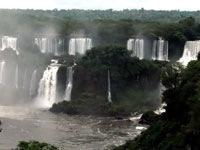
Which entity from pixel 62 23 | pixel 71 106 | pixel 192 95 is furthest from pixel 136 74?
pixel 192 95

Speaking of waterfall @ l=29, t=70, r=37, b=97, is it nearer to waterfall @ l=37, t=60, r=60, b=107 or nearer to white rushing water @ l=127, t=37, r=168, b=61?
waterfall @ l=37, t=60, r=60, b=107

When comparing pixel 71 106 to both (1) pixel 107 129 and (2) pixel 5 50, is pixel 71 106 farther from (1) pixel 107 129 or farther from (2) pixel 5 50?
(2) pixel 5 50

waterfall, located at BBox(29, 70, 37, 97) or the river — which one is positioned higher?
waterfall, located at BBox(29, 70, 37, 97)

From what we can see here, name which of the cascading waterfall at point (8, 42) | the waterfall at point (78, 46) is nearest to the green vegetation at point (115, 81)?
the waterfall at point (78, 46)

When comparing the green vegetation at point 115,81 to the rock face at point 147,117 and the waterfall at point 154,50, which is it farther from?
the waterfall at point 154,50

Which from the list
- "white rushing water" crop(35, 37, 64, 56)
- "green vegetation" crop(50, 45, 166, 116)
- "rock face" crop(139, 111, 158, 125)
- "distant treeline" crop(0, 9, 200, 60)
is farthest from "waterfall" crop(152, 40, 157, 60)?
"rock face" crop(139, 111, 158, 125)

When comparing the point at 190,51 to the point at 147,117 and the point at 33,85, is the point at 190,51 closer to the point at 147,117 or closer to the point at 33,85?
the point at 33,85
